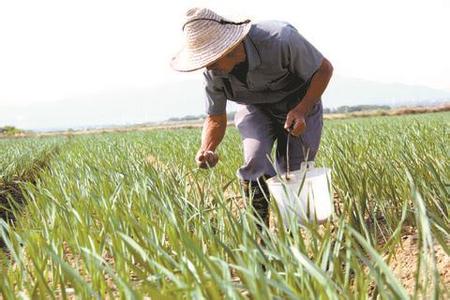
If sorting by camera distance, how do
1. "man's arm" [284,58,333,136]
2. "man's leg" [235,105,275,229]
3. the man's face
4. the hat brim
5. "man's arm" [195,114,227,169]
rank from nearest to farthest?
the hat brim → the man's face → "man's arm" [284,58,333,136] → "man's leg" [235,105,275,229] → "man's arm" [195,114,227,169]

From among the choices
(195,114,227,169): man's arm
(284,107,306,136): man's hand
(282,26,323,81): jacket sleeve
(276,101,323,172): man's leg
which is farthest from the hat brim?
(276,101,323,172): man's leg

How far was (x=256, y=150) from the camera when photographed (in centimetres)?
245

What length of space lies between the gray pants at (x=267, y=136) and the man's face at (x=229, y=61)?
0.38 metres

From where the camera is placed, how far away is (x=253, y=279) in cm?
86

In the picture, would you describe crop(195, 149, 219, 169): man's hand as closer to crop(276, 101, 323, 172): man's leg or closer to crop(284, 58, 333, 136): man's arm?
crop(284, 58, 333, 136): man's arm

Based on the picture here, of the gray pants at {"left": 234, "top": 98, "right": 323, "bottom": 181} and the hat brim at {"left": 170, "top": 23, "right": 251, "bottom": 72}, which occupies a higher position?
the hat brim at {"left": 170, "top": 23, "right": 251, "bottom": 72}

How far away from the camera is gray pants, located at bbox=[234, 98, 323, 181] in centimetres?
245

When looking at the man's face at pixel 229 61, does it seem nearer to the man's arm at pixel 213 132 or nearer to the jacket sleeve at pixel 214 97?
the jacket sleeve at pixel 214 97

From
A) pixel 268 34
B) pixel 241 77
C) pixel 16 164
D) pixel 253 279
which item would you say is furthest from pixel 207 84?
pixel 16 164

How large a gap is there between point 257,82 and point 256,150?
292mm

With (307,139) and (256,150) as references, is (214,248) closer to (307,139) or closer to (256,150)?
(256,150)

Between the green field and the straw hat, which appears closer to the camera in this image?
the green field

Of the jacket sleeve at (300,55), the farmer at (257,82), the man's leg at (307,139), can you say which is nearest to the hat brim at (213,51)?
the farmer at (257,82)

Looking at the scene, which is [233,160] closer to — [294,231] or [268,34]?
[268,34]
